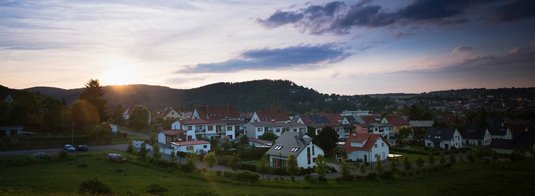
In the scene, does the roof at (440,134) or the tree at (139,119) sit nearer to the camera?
the roof at (440,134)

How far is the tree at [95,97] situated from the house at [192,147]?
17.3 metres

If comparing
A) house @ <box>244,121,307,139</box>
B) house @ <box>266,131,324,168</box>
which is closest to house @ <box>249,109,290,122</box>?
house @ <box>244,121,307,139</box>

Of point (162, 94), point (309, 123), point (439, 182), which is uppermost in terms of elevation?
point (162, 94)

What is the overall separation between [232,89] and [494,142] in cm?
13705

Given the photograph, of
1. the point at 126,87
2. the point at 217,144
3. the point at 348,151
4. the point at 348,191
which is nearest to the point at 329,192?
the point at 348,191

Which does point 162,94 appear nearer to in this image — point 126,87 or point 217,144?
point 126,87

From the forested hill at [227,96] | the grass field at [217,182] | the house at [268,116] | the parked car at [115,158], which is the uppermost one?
the forested hill at [227,96]

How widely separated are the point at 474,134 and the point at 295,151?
45.4 meters

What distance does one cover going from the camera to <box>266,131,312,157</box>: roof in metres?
43.6

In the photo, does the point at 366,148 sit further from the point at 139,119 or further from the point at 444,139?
the point at 139,119

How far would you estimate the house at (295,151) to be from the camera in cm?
4318

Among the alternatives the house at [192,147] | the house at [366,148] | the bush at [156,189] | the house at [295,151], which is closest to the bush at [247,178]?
the bush at [156,189]

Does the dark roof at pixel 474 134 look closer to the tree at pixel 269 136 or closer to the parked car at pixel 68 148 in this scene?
the tree at pixel 269 136

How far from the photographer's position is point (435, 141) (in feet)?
219
